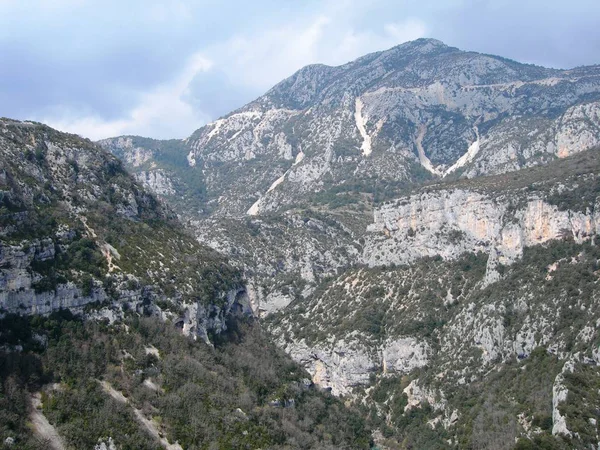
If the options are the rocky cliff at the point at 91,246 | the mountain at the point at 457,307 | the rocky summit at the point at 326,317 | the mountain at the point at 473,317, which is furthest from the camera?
the mountain at the point at 457,307

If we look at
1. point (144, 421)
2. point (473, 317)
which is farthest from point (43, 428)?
point (473, 317)

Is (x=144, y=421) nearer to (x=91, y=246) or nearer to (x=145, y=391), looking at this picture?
(x=145, y=391)

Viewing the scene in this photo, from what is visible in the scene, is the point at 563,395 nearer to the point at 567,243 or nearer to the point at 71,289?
the point at 567,243

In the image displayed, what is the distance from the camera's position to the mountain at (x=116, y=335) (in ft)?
240

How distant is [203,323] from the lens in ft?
340

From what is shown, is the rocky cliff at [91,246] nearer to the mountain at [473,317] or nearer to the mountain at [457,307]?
the mountain at [473,317]

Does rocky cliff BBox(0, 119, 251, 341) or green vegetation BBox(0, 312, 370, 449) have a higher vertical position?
rocky cliff BBox(0, 119, 251, 341)

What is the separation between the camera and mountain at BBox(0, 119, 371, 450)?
73.0m

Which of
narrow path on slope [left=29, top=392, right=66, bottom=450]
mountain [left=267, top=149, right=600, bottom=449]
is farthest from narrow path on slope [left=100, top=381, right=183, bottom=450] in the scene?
mountain [left=267, top=149, right=600, bottom=449]

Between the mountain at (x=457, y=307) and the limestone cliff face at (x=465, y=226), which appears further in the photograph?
the limestone cliff face at (x=465, y=226)

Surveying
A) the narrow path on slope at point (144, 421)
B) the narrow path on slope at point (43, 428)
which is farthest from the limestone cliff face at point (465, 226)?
the narrow path on slope at point (43, 428)

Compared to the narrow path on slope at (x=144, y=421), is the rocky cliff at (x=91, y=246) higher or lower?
higher

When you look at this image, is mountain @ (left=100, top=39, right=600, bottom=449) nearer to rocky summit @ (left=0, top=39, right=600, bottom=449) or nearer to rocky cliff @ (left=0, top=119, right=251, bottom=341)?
rocky summit @ (left=0, top=39, right=600, bottom=449)

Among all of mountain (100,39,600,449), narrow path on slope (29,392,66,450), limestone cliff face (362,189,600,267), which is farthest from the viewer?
limestone cliff face (362,189,600,267)
